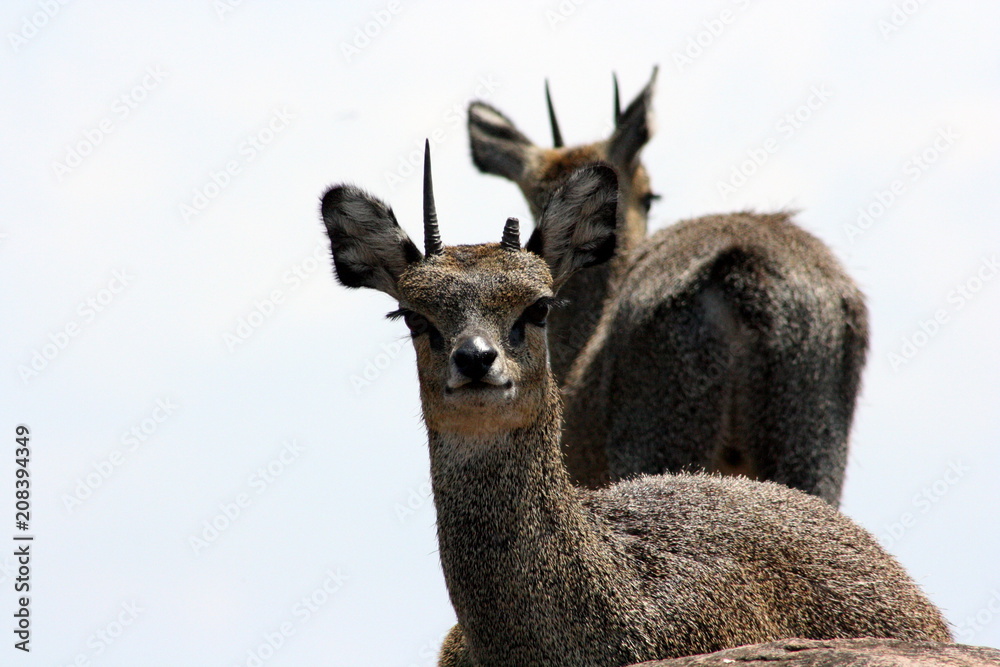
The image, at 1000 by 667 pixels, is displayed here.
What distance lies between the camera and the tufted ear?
823 centimetres

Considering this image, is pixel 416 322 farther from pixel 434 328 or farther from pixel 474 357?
pixel 474 357

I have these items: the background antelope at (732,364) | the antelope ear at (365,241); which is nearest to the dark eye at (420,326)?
the antelope ear at (365,241)

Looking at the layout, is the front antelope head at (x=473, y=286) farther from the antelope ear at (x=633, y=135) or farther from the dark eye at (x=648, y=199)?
the dark eye at (x=648, y=199)

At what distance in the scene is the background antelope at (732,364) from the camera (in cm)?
1147

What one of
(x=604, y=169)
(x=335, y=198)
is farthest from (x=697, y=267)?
(x=335, y=198)

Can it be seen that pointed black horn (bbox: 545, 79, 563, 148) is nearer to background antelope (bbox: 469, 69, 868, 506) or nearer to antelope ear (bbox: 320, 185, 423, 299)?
background antelope (bbox: 469, 69, 868, 506)

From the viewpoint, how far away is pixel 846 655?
6.41 meters

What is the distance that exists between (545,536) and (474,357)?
3.50 ft

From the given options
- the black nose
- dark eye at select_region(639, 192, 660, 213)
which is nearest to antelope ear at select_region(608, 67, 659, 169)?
dark eye at select_region(639, 192, 660, 213)

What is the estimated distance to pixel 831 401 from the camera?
11.6 metres

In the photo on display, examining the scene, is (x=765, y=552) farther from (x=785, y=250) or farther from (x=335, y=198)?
(x=785, y=250)

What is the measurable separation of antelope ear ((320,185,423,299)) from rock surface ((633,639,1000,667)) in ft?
8.60

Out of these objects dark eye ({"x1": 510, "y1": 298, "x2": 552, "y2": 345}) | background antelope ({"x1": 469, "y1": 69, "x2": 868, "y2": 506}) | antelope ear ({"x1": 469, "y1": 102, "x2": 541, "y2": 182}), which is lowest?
background antelope ({"x1": 469, "y1": 69, "x2": 868, "y2": 506})

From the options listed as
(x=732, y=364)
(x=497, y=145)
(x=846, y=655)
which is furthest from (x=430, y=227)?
(x=497, y=145)
